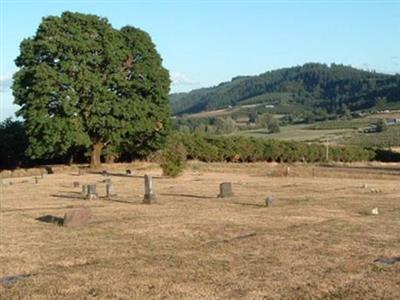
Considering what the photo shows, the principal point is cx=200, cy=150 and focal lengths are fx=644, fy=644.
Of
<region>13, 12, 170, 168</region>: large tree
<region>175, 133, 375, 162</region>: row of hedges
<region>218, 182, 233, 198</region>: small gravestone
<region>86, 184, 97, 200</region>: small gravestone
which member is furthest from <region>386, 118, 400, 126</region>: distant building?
<region>86, 184, 97, 200</region>: small gravestone

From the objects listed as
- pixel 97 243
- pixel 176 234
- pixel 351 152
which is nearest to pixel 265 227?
pixel 176 234

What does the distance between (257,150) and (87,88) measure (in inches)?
1063

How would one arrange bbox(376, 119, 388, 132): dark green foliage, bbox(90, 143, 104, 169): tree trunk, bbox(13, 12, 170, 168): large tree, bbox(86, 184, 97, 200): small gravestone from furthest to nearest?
bbox(376, 119, 388, 132): dark green foliage < bbox(90, 143, 104, 169): tree trunk < bbox(13, 12, 170, 168): large tree < bbox(86, 184, 97, 200): small gravestone

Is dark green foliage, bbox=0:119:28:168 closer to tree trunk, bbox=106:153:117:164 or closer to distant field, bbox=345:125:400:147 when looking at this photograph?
tree trunk, bbox=106:153:117:164

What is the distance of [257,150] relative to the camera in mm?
74812

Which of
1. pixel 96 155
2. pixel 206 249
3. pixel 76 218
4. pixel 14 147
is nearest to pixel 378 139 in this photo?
pixel 96 155

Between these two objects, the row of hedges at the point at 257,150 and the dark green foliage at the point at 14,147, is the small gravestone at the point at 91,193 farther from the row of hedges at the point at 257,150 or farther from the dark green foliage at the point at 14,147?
the row of hedges at the point at 257,150

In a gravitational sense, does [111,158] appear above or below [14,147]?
below

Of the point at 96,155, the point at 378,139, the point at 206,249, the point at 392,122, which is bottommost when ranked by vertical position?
the point at 206,249

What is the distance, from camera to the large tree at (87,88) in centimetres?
5316

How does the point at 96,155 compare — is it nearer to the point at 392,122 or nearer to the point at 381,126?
the point at 381,126

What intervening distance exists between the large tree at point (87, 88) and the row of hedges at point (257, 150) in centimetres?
1107

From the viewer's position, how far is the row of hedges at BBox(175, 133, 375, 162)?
6994cm

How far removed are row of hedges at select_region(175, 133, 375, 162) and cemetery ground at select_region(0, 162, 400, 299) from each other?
1621 inches
